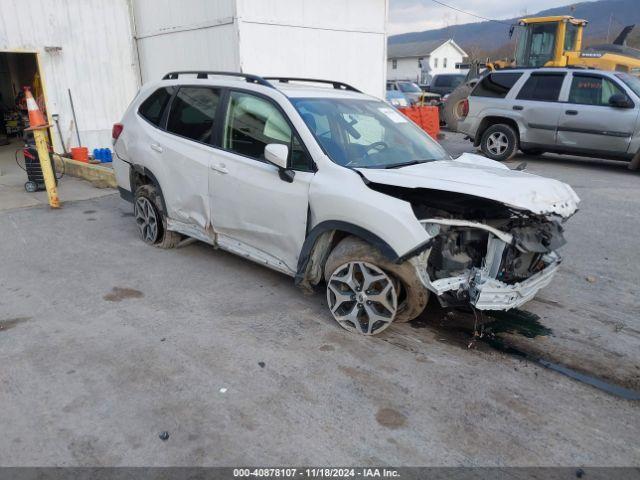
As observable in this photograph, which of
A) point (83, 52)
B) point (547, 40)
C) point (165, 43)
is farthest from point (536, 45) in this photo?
point (83, 52)

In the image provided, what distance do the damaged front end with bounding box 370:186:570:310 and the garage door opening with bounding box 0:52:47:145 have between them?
595 inches

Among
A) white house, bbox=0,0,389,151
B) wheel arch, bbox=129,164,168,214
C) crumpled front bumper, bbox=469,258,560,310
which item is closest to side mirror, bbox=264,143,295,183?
crumpled front bumper, bbox=469,258,560,310

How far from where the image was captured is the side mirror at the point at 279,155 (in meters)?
3.84

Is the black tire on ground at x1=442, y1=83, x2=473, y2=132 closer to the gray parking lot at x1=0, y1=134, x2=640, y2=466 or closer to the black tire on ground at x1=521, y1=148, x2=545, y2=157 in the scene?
the black tire on ground at x1=521, y1=148, x2=545, y2=157

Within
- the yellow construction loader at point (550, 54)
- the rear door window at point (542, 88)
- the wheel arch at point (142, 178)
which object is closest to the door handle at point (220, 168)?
the wheel arch at point (142, 178)

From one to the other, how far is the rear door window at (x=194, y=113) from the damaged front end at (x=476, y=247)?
2054mm

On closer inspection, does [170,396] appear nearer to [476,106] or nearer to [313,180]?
[313,180]

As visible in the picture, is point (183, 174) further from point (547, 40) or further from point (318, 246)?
point (547, 40)

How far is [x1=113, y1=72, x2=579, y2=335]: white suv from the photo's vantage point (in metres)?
3.46

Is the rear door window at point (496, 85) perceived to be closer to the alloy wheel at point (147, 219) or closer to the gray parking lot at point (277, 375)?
the gray parking lot at point (277, 375)

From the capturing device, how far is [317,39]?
10.5m

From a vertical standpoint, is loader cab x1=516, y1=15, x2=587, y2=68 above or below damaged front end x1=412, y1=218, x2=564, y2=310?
above

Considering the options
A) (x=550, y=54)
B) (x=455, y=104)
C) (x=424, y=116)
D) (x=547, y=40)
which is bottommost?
(x=424, y=116)

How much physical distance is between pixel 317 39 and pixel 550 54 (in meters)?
8.60
